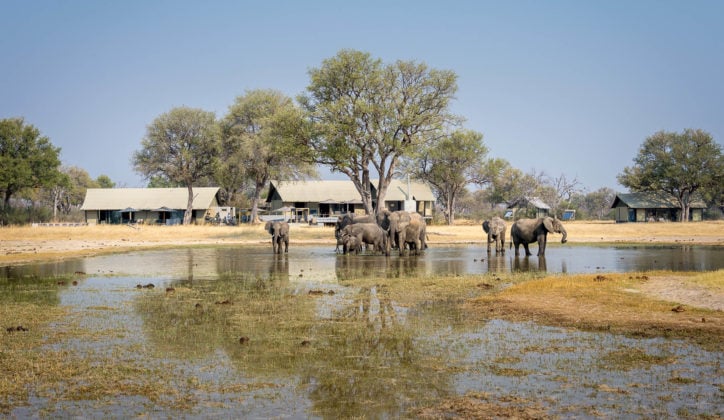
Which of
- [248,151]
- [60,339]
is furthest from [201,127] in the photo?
[60,339]

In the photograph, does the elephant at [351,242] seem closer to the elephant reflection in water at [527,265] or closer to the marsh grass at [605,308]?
the elephant reflection in water at [527,265]

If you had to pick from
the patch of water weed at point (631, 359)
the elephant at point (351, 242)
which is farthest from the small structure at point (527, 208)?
the patch of water weed at point (631, 359)

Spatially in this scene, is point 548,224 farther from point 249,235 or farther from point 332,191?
point 332,191

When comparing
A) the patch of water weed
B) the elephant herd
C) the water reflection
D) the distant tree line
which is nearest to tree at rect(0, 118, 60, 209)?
the distant tree line

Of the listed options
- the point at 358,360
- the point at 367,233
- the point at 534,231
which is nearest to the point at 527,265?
the point at 534,231

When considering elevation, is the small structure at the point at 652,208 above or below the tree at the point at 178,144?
below

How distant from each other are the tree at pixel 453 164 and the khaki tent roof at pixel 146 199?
27628mm

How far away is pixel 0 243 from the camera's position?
4559 cm

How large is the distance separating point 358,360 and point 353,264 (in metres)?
17.5

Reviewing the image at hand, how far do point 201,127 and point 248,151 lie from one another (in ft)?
35.6

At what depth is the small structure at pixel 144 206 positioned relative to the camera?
85.6 m

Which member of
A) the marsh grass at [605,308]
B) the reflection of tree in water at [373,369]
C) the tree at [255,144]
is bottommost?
the reflection of tree in water at [373,369]

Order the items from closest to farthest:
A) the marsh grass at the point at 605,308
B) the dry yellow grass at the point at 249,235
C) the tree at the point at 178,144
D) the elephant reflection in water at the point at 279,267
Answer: the marsh grass at the point at 605,308
the elephant reflection in water at the point at 279,267
the dry yellow grass at the point at 249,235
the tree at the point at 178,144

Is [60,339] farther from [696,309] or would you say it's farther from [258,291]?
[696,309]
